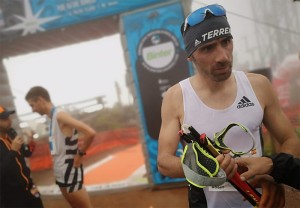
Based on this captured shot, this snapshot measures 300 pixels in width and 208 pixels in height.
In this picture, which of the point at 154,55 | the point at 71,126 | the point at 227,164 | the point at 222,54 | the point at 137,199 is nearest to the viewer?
the point at 227,164

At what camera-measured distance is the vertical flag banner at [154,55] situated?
3.75m

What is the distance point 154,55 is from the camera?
3.91 metres

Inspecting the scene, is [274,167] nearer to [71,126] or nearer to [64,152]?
[71,126]

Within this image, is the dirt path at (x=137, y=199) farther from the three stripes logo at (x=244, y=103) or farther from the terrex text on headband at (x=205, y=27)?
the terrex text on headband at (x=205, y=27)

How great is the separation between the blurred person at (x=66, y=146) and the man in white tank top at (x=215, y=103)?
1.71 m

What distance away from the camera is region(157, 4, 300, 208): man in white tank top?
4.36 feet

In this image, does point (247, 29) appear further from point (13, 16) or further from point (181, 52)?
point (13, 16)

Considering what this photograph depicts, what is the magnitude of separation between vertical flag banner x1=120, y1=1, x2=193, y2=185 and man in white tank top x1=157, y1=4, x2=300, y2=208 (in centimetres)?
226

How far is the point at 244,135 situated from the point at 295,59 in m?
2.13

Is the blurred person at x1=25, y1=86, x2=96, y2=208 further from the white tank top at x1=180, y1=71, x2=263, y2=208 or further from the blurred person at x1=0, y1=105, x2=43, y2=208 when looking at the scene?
the white tank top at x1=180, y1=71, x2=263, y2=208

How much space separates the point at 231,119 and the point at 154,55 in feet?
8.72

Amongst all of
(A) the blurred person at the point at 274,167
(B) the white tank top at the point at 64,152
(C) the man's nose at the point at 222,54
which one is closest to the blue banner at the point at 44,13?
(B) the white tank top at the point at 64,152

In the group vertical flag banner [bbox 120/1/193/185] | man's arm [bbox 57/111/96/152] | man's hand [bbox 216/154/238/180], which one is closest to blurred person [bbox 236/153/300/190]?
man's hand [bbox 216/154/238/180]

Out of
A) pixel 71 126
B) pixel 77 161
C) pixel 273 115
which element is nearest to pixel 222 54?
pixel 273 115
